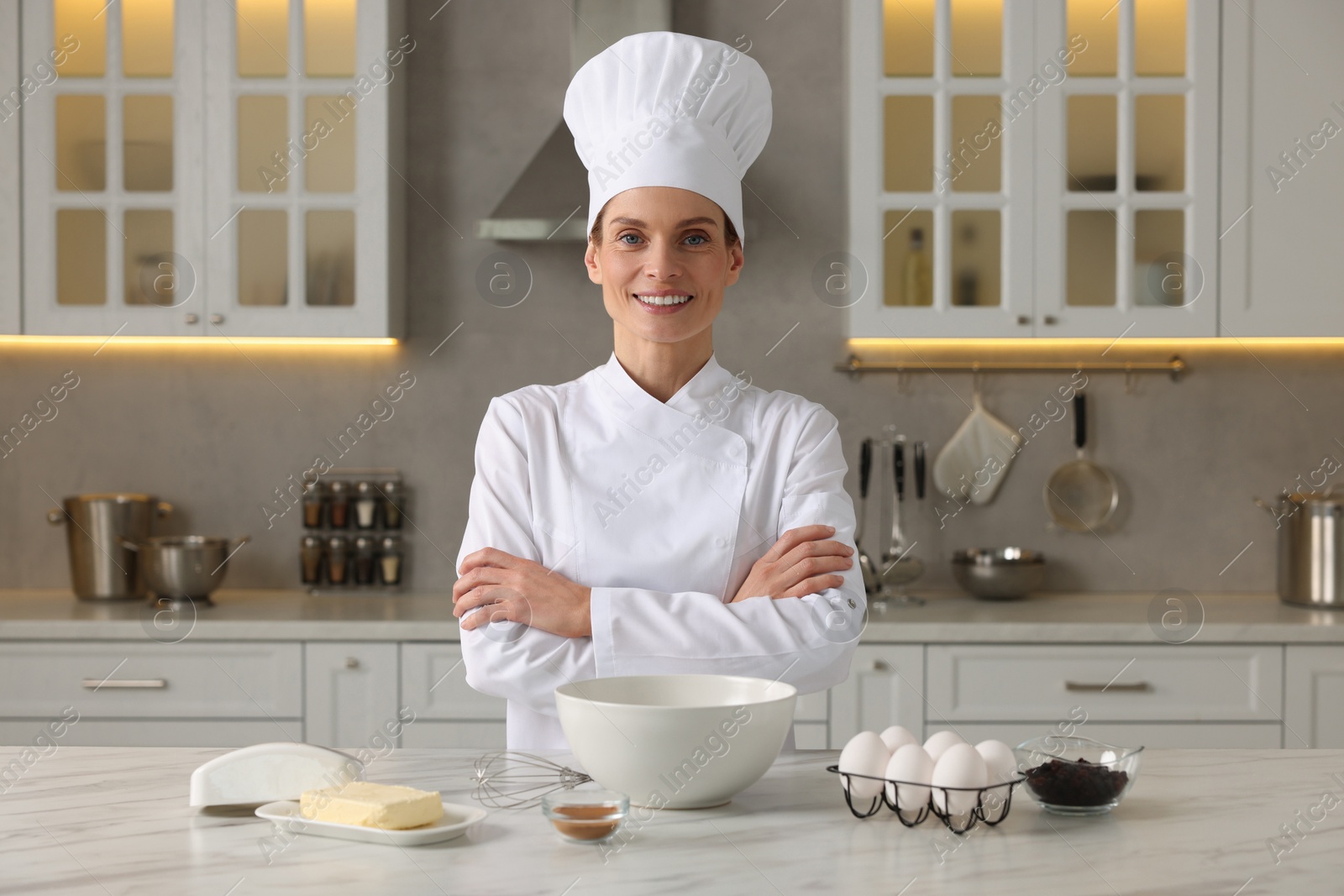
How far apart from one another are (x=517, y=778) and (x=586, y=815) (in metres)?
0.24

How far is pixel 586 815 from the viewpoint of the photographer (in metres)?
0.93

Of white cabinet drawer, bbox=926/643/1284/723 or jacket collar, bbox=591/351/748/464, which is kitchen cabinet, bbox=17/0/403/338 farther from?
white cabinet drawer, bbox=926/643/1284/723

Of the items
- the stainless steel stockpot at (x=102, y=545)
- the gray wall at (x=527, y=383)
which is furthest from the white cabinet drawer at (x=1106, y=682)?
the stainless steel stockpot at (x=102, y=545)

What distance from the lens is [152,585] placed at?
2777 millimetres

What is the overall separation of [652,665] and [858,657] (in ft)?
4.24

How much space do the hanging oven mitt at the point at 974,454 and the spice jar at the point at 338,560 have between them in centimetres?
162

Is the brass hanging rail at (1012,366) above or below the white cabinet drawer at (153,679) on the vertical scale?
above

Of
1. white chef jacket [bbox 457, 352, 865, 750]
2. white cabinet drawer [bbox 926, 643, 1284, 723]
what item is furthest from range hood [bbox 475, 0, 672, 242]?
white cabinet drawer [bbox 926, 643, 1284, 723]

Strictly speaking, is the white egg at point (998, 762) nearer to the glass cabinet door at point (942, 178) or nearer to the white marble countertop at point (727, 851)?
the white marble countertop at point (727, 851)

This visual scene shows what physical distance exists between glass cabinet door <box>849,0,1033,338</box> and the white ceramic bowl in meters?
1.96

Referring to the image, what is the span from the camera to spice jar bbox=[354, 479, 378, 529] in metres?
3.08

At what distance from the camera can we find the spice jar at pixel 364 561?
3.06 meters

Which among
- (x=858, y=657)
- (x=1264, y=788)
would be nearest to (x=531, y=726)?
(x=1264, y=788)

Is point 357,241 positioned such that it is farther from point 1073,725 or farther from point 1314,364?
point 1314,364
